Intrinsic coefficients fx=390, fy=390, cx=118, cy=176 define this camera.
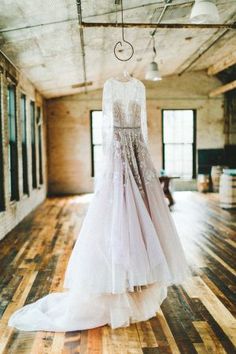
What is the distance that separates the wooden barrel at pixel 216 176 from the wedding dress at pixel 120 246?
8778 millimetres

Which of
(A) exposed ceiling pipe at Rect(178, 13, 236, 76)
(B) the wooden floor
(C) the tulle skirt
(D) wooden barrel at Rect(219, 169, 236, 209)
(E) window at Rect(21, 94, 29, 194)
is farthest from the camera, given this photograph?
(D) wooden barrel at Rect(219, 169, 236, 209)

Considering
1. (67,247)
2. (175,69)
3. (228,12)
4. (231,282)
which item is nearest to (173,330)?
(231,282)

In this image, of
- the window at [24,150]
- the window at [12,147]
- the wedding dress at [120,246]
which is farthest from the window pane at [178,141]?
the wedding dress at [120,246]

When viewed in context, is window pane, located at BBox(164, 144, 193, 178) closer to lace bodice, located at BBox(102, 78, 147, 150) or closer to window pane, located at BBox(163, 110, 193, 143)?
window pane, located at BBox(163, 110, 193, 143)

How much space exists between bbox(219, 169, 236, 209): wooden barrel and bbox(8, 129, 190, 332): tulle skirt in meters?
5.79

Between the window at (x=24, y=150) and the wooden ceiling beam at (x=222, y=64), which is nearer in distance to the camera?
the window at (x=24, y=150)

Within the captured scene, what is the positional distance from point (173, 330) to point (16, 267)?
2323 mm

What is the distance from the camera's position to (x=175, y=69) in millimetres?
11492

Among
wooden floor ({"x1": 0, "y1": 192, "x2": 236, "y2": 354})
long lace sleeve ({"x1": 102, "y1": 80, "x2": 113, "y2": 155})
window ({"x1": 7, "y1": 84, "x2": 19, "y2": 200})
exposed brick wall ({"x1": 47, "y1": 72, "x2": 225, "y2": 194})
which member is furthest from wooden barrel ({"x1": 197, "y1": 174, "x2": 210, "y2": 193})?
long lace sleeve ({"x1": 102, "y1": 80, "x2": 113, "y2": 155})

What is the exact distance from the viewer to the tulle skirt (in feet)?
9.64

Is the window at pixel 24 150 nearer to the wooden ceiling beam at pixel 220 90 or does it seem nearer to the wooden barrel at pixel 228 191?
the wooden barrel at pixel 228 191

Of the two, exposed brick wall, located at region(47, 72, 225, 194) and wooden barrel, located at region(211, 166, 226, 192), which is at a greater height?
exposed brick wall, located at region(47, 72, 225, 194)

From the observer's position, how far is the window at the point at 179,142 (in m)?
12.4

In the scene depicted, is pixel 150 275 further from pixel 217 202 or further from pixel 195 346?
pixel 217 202
